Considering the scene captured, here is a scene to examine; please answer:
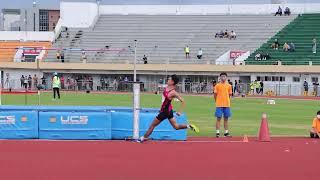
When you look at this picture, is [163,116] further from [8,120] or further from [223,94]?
[8,120]

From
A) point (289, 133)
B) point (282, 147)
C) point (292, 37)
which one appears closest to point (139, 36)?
point (292, 37)

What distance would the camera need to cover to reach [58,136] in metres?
17.5

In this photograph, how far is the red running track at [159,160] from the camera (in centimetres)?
1095

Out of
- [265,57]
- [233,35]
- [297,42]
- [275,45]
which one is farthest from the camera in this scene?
[233,35]

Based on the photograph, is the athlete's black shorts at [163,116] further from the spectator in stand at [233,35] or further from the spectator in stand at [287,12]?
the spectator in stand at [287,12]

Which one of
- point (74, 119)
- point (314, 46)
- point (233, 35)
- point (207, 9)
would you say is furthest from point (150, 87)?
point (74, 119)

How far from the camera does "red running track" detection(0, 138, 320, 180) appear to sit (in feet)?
35.9

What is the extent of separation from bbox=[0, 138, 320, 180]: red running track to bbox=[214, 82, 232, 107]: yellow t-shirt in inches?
64.6

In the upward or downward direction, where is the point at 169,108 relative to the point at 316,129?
upward

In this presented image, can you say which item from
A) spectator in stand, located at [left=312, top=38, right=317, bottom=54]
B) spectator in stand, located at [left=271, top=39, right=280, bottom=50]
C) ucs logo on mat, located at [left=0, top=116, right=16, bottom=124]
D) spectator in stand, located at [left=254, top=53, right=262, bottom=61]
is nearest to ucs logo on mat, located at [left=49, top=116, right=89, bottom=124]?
ucs logo on mat, located at [left=0, top=116, right=16, bottom=124]

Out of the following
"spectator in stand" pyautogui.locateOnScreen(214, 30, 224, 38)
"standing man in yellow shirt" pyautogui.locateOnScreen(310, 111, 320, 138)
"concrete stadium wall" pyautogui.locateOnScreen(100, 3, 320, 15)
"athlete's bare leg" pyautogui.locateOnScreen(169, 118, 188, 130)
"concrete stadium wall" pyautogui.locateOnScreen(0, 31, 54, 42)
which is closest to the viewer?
"athlete's bare leg" pyautogui.locateOnScreen(169, 118, 188, 130)

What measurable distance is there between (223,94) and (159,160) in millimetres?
5966

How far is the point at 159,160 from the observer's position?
1285 cm

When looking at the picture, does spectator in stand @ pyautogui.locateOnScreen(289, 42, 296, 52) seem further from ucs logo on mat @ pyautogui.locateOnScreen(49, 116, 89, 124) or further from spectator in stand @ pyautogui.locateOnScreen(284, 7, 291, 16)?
ucs logo on mat @ pyautogui.locateOnScreen(49, 116, 89, 124)
